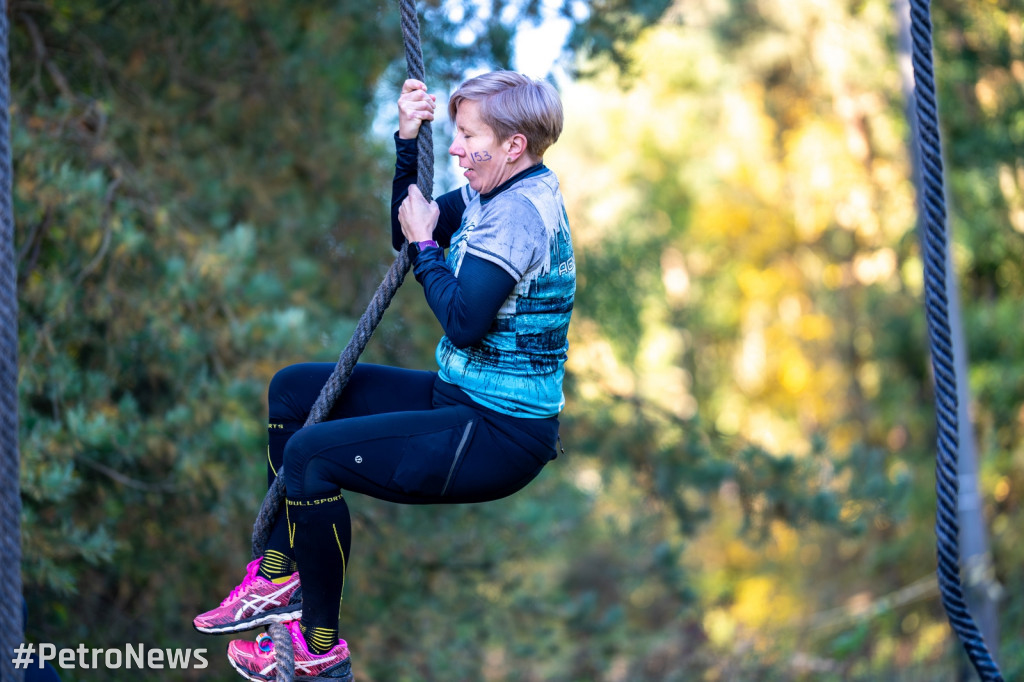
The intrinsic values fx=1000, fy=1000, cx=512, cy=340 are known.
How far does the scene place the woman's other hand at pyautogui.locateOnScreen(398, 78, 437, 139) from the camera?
2438 mm

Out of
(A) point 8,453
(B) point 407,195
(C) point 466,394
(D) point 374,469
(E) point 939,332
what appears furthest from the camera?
(B) point 407,195

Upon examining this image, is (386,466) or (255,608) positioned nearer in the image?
(386,466)

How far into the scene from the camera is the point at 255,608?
236cm

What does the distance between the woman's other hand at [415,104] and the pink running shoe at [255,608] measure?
114 centimetres

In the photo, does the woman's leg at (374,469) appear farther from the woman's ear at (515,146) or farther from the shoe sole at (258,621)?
the woman's ear at (515,146)

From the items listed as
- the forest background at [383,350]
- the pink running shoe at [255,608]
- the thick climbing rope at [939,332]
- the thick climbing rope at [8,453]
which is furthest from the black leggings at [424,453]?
the forest background at [383,350]

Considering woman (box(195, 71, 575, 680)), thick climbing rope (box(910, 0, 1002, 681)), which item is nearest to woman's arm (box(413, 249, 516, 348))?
woman (box(195, 71, 575, 680))

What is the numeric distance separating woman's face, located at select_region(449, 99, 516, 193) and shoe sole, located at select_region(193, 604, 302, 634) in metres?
1.11

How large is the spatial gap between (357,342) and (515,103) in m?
0.66

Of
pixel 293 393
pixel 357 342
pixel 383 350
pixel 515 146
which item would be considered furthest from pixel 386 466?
pixel 383 350

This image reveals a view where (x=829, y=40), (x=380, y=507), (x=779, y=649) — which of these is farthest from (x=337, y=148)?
(x=829, y=40)

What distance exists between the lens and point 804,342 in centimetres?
1587

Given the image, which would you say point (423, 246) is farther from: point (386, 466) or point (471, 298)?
point (386, 466)

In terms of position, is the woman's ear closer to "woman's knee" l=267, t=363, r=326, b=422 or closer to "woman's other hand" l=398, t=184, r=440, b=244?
"woman's other hand" l=398, t=184, r=440, b=244
